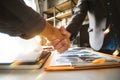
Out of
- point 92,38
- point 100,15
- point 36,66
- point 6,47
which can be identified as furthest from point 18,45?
point 92,38

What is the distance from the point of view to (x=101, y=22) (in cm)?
135

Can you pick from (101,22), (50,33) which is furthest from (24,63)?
(101,22)

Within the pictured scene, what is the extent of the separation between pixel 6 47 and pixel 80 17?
0.89 m

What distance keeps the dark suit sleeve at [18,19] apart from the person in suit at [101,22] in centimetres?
34

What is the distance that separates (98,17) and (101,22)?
0.08 meters

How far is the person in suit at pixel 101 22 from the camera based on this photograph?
3.74 feet

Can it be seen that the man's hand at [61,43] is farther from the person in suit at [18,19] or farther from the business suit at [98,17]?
the business suit at [98,17]

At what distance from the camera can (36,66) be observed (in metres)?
0.64

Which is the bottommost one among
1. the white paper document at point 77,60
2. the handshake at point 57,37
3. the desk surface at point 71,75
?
the desk surface at point 71,75

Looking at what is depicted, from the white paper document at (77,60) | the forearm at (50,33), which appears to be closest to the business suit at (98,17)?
the white paper document at (77,60)

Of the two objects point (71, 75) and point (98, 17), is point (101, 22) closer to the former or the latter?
point (98, 17)

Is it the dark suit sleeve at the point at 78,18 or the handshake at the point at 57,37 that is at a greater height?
the dark suit sleeve at the point at 78,18

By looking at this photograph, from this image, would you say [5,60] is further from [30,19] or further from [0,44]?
[30,19]

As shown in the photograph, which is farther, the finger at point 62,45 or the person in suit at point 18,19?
the finger at point 62,45
